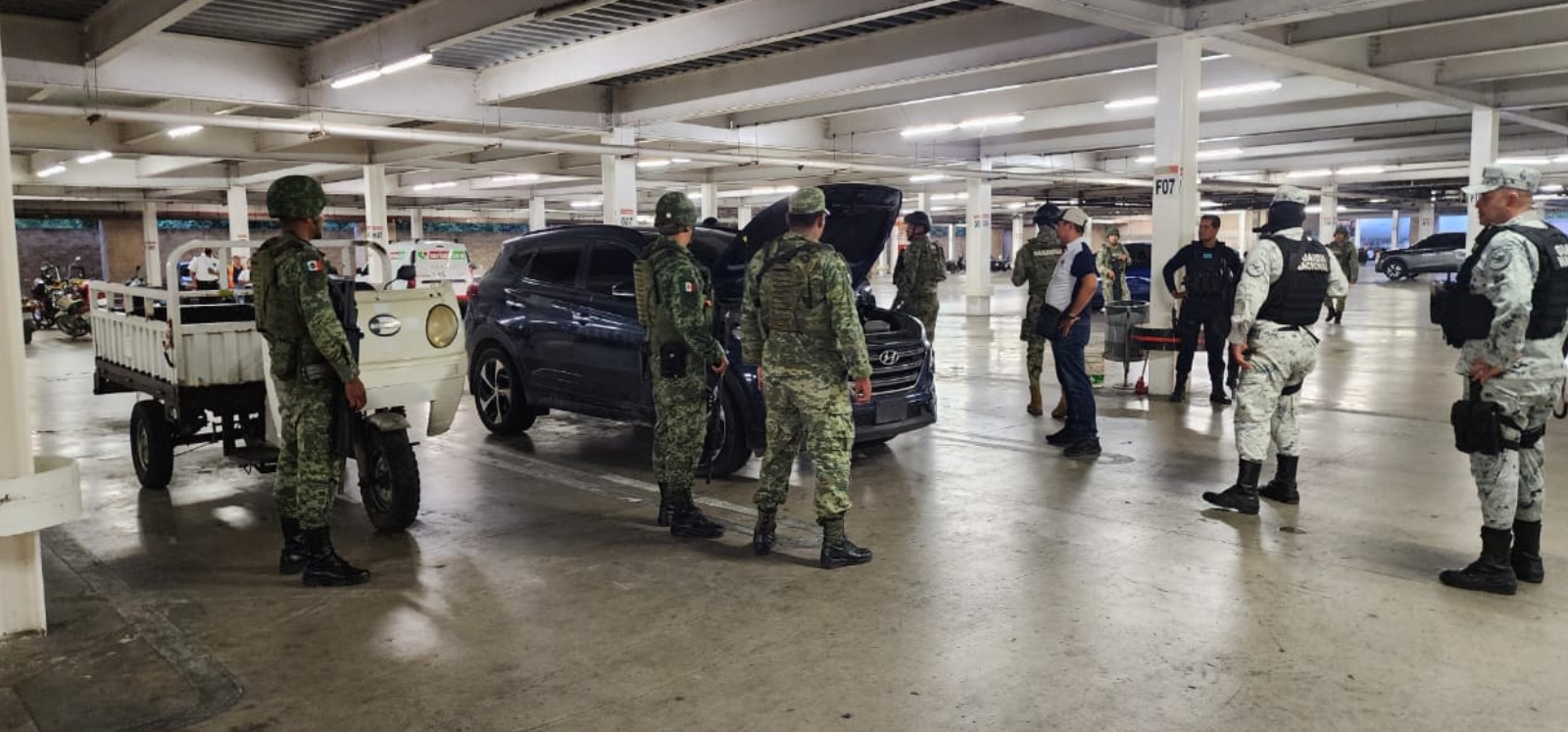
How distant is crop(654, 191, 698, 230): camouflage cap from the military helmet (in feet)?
5.01

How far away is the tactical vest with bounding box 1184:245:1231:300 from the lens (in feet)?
29.7

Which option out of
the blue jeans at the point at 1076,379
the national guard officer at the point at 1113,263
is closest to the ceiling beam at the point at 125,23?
the blue jeans at the point at 1076,379

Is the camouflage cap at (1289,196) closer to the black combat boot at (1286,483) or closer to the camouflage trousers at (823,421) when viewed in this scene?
the black combat boot at (1286,483)

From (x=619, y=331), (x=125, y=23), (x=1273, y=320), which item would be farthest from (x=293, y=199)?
(x=125, y=23)

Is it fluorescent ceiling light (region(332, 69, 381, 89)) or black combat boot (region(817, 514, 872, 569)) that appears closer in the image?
black combat boot (region(817, 514, 872, 569))

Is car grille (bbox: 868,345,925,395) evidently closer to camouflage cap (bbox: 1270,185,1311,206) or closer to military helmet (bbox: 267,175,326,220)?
camouflage cap (bbox: 1270,185,1311,206)

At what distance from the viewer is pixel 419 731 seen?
3139mm

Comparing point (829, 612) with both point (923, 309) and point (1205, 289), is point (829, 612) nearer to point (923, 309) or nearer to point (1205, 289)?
point (923, 309)

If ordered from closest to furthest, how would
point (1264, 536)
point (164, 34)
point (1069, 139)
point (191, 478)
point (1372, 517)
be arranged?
point (1264, 536)
point (1372, 517)
point (191, 478)
point (164, 34)
point (1069, 139)

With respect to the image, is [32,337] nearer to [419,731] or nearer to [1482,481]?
[419,731]

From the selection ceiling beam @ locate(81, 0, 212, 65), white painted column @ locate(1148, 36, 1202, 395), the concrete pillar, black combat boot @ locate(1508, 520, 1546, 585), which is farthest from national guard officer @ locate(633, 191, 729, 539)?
the concrete pillar

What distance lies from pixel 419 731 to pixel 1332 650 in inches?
119

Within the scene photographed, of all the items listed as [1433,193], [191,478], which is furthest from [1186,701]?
[1433,193]

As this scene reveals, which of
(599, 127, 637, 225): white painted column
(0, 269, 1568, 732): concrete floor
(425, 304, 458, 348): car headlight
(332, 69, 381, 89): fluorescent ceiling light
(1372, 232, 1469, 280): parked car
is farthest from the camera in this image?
(1372, 232, 1469, 280): parked car
